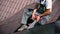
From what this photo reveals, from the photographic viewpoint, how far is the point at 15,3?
242 cm

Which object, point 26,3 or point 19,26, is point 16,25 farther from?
point 26,3

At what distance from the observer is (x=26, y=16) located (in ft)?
5.99

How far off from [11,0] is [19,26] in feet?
2.34

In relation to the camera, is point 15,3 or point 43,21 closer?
point 43,21

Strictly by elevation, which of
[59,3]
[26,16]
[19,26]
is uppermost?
[59,3]

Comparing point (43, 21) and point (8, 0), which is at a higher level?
point (8, 0)

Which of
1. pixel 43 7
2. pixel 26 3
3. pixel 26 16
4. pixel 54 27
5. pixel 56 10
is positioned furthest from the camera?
pixel 26 3

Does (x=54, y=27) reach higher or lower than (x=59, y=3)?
lower

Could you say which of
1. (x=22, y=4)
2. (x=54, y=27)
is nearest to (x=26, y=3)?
(x=22, y=4)

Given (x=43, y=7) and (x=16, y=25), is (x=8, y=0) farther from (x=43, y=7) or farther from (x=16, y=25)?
(x=43, y=7)

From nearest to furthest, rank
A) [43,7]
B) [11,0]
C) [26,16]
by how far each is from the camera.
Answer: [43,7]
[26,16]
[11,0]

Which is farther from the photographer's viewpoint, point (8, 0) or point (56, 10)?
point (8, 0)

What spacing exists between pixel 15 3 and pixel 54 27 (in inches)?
53.9

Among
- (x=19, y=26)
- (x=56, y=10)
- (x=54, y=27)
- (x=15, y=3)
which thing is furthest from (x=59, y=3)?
(x=15, y=3)
